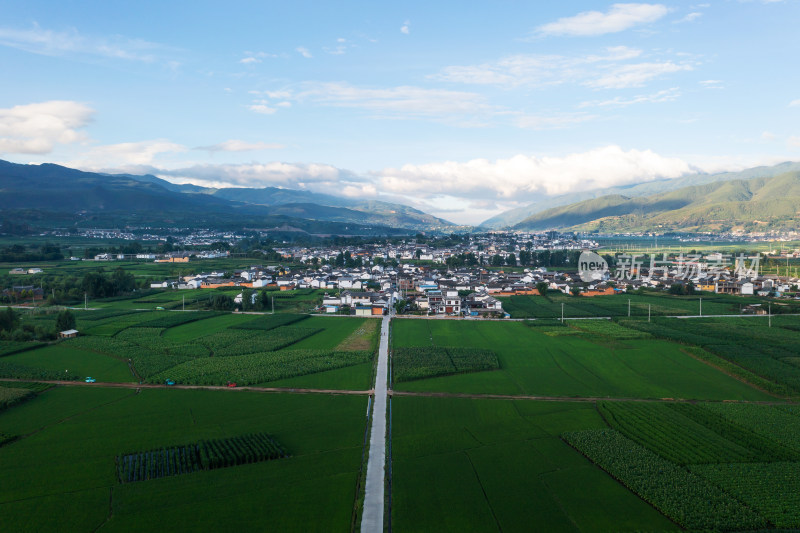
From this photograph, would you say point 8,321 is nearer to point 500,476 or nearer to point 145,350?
point 145,350

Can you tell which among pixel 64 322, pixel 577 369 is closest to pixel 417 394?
pixel 577 369

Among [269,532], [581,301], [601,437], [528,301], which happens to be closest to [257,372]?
[269,532]

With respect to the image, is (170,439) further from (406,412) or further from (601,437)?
(601,437)

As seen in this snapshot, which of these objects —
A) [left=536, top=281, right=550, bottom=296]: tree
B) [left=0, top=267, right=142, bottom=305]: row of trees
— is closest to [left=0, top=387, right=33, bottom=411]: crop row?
[left=0, top=267, right=142, bottom=305]: row of trees

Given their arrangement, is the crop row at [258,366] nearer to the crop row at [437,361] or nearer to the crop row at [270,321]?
the crop row at [437,361]

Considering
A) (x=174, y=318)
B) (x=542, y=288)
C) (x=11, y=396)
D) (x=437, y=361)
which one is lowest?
(x=11, y=396)

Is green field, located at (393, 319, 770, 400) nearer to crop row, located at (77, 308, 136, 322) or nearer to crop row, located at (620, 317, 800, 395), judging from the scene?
crop row, located at (620, 317, 800, 395)

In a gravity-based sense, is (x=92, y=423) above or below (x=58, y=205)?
below
